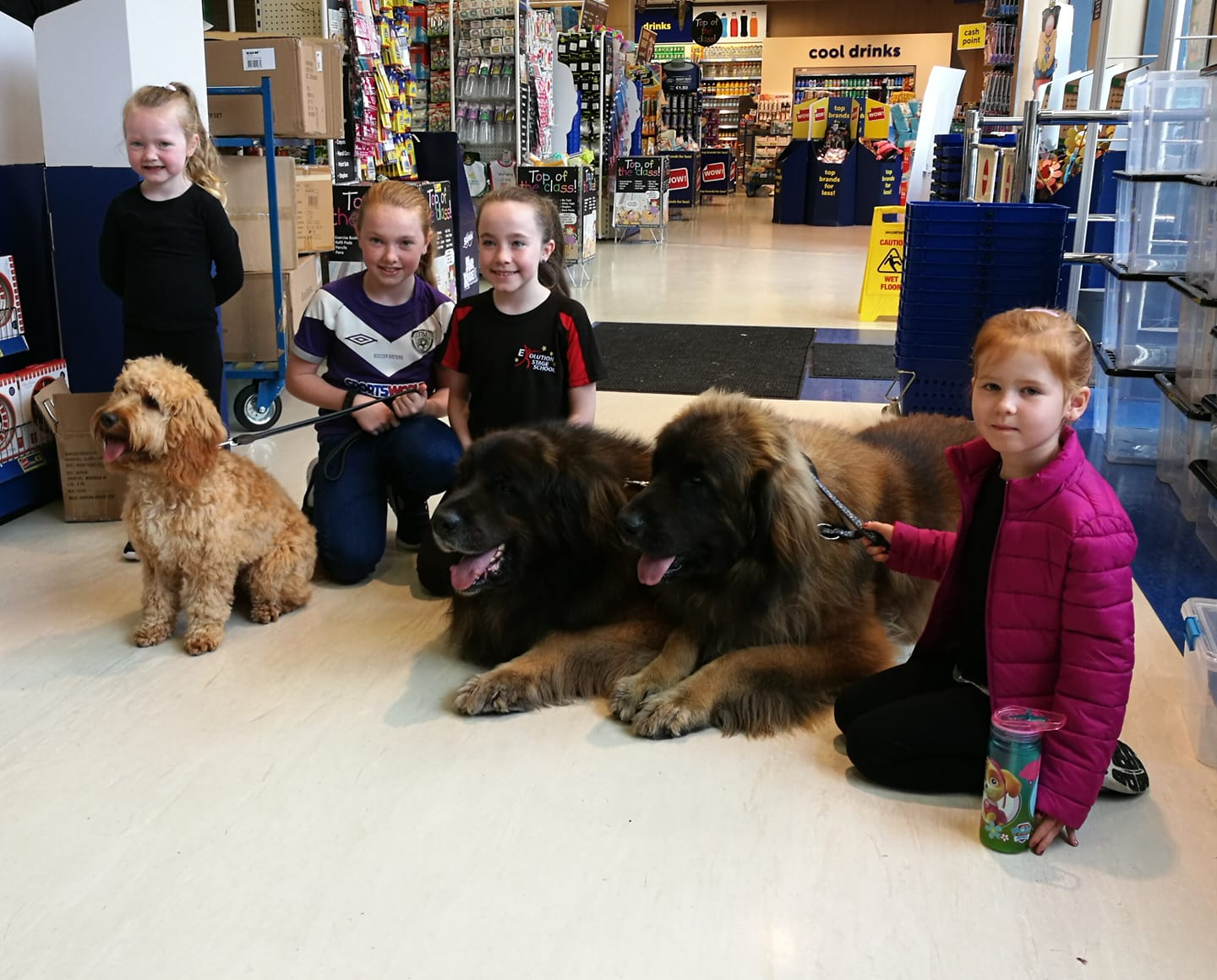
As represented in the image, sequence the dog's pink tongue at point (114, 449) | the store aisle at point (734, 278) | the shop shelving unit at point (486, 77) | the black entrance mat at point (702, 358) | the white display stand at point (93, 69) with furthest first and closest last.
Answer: the shop shelving unit at point (486, 77) → the store aisle at point (734, 278) → the black entrance mat at point (702, 358) → the white display stand at point (93, 69) → the dog's pink tongue at point (114, 449)

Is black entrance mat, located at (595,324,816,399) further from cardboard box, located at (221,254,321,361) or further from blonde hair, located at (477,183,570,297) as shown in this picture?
blonde hair, located at (477,183,570,297)

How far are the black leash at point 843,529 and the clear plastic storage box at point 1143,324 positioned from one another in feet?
8.01

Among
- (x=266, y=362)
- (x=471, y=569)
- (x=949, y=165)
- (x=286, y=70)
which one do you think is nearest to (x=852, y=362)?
(x=949, y=165)

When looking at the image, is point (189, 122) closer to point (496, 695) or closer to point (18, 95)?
point (18, 95)

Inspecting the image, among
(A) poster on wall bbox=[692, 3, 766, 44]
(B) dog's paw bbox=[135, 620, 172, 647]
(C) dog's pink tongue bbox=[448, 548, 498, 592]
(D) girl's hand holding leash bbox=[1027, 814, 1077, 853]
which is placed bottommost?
(B) dog's paw bbox=[135, 620, 172, 647]

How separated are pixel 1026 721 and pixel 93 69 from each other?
160 inches

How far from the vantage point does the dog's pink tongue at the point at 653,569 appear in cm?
234

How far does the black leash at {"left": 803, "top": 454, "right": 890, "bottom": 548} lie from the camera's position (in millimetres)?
2338

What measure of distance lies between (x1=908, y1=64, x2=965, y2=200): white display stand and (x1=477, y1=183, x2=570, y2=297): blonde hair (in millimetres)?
3797

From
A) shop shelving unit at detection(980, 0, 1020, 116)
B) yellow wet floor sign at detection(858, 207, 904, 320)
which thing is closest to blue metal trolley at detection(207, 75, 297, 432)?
yellow wet floor sign at detection(858, 207, 904, 320)

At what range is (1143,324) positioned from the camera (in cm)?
438

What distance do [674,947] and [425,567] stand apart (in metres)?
1.69

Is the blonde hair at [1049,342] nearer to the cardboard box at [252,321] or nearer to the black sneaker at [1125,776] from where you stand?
the black sneaker at [1125,776]

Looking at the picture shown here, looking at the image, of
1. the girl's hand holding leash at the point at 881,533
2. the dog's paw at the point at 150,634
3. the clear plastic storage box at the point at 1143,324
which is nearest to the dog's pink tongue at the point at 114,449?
the dog's paw at the point at 150,634
